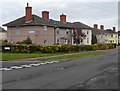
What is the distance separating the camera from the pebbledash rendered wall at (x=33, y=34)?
41.2 meters

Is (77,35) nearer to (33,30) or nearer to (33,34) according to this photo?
(33,34)

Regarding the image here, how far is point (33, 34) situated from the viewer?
41469 millimetres

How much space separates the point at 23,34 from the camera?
42.3 metres

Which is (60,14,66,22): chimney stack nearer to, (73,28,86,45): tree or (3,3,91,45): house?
(73,28,86,45): tree

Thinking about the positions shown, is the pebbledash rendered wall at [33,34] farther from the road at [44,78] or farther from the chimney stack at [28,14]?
the road at [44,78]

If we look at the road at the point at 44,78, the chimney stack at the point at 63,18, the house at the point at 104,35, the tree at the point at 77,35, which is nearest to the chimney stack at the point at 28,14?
the tree at the point at 77,35

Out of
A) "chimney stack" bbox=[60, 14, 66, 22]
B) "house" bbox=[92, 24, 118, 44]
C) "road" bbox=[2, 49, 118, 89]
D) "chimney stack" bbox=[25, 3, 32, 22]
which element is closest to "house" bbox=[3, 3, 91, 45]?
"chimney stack" bbox=[25, 3, 32, 22]

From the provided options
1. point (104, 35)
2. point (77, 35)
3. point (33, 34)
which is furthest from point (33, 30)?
point (104, 35)

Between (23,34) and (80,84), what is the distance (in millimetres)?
34099

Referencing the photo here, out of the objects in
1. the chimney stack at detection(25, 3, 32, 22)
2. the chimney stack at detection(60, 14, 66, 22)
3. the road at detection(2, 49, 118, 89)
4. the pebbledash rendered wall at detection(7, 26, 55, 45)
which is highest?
the chimney stack at detection(60, 14, 66, 22)

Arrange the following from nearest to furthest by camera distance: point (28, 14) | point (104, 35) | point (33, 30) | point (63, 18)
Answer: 1. point (33, 30)
2. point (28, 14)
3. point (63, 18)
4. point (104, 35)

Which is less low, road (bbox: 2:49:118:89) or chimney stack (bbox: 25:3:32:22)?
chimney stack (bbox: 25:3:32:22)

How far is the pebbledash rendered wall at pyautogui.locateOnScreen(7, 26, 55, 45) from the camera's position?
4125 centimetres

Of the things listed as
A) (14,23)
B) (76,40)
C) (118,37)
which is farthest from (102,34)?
(14,23)
